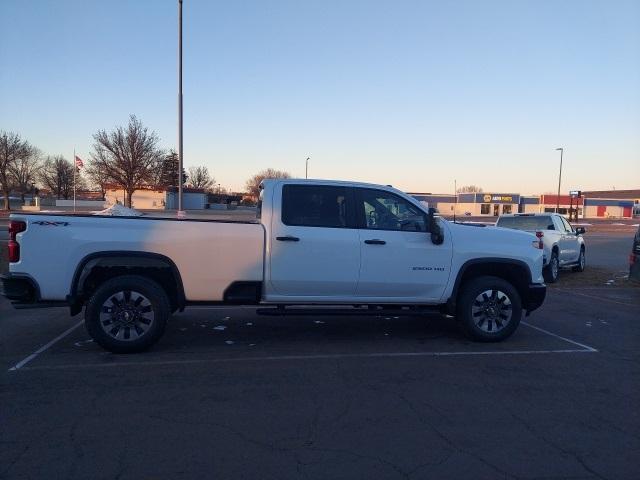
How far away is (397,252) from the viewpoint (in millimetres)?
6840

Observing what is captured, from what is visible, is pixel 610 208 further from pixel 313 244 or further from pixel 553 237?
pixel 313 244

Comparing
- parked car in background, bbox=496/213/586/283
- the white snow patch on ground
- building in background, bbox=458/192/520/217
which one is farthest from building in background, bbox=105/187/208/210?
the white snow patch on ground

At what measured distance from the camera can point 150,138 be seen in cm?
4856

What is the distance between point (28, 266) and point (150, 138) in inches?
1776

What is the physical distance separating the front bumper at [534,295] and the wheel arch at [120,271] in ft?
15.0

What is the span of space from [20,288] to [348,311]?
3855 mm

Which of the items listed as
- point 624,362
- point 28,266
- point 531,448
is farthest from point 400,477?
point 28,266

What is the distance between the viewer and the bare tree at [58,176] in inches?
3067

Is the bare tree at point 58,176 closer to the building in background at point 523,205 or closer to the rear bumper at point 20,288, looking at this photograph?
the building in background at point 523,205

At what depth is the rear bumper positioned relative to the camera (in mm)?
6113

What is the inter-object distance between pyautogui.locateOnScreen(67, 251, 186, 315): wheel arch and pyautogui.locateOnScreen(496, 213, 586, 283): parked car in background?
9.43m

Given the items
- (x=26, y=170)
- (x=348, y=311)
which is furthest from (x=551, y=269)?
(x=26, y=170)

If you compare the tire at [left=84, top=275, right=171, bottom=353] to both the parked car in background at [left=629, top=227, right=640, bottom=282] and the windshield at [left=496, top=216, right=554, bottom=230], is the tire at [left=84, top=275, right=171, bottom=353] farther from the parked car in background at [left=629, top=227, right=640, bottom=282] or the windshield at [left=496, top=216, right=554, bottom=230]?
the windshield at [left=496, top=216, right=554, bottom=230]

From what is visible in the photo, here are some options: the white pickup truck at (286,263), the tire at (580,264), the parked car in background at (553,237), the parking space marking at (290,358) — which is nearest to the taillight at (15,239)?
the white pickup truck at (286,263)
